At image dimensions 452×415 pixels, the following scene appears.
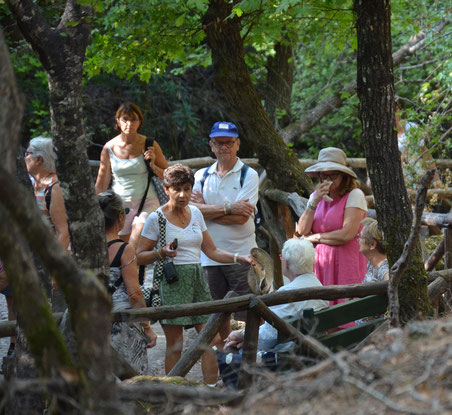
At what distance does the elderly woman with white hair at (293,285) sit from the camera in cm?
467

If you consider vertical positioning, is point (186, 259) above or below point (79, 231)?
below

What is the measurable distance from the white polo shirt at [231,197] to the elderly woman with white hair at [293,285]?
136cm

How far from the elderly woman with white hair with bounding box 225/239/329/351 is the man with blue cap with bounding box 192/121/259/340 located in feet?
3.65

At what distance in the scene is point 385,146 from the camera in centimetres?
454

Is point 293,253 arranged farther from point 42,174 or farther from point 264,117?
point 264,117

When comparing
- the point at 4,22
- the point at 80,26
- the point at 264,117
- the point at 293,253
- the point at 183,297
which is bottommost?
the point at 183,297

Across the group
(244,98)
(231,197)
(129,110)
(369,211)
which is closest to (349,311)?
(231,197)

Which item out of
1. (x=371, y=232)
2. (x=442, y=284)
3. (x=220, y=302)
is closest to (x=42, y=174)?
(x=220, y=302)

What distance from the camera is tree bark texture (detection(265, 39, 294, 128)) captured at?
1328 centimetres

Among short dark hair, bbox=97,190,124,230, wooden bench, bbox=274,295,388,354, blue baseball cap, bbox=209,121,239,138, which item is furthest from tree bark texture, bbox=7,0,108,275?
blue baseball cap, bbox=209,121,239,138

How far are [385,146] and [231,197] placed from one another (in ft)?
7.16

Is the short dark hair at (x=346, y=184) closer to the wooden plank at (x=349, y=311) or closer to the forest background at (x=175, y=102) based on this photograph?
the forest background at (x=175, y=102)

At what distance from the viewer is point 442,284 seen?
527 centimetres

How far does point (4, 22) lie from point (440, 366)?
40.9 ft
